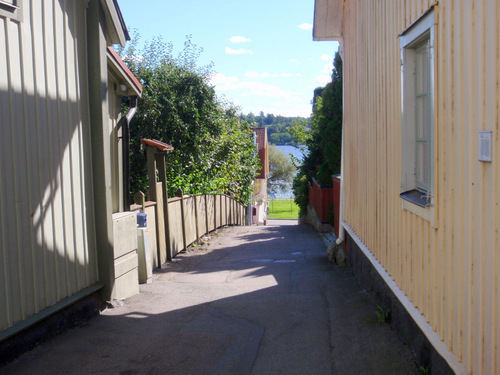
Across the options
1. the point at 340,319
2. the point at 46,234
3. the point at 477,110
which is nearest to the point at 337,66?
the point at 340,319

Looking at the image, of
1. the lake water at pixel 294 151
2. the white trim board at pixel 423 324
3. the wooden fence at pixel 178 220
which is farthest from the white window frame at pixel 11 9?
the lake water at pixel 294 151

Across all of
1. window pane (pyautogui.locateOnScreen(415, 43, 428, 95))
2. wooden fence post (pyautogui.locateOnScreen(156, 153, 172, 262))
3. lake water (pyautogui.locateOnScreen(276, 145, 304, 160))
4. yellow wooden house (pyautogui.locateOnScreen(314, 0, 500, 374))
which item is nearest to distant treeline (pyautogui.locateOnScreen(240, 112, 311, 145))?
lake water (pyautogui.locateOnScreen(276, 145, 304, 160))

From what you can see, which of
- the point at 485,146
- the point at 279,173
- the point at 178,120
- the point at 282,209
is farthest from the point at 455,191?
the point at 282,209

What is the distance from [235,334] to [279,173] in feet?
191

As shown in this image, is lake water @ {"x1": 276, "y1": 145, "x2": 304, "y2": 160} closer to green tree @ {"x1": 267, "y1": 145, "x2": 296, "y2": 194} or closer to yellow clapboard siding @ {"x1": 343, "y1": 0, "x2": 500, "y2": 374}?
green tree @ {"x1": 267, "y1": 145, "x2": 296, "y2": 194}

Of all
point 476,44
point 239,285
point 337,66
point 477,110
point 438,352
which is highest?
point 337,66

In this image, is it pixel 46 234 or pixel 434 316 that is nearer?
pixel 434 316

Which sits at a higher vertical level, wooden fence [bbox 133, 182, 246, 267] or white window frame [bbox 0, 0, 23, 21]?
white window frame [bbox 0, 0, 23, 21]

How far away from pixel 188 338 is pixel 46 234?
1.70m

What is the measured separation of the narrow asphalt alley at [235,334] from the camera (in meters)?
4.89

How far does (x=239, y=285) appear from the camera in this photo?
8.85 meters

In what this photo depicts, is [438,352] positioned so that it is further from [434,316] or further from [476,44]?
[476,44]

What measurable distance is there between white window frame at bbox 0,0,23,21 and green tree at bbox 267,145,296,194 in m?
58.5

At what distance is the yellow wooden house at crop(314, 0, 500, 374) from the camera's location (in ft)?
10.3
